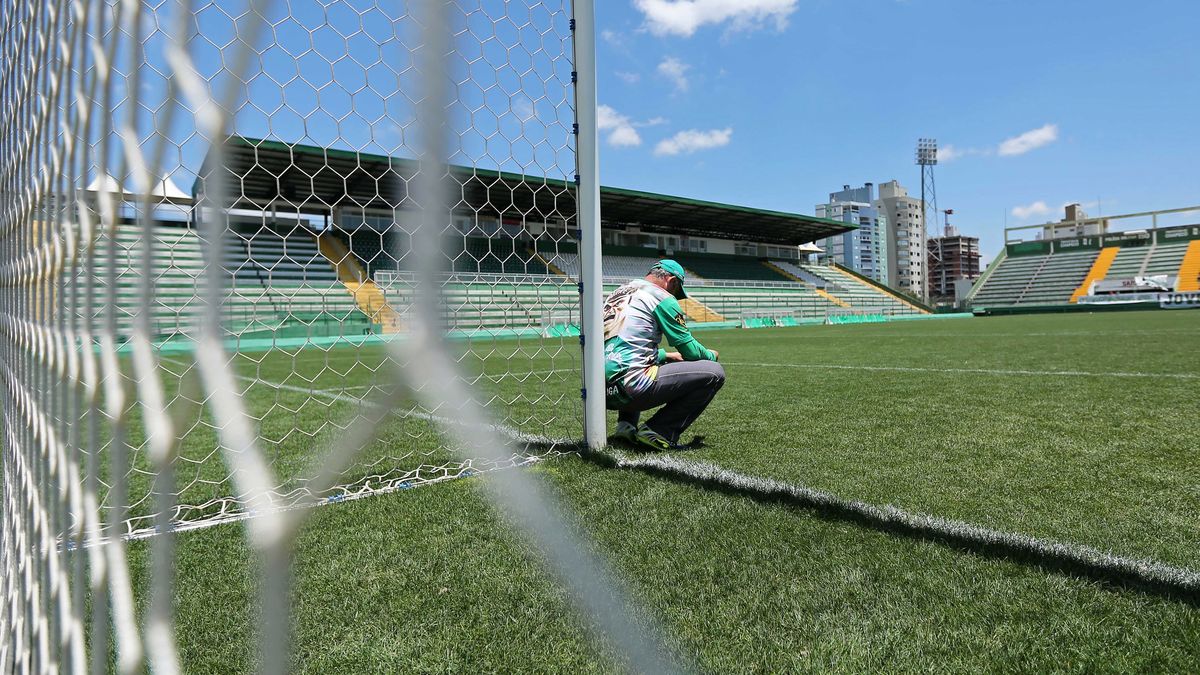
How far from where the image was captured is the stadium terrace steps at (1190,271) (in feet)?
138

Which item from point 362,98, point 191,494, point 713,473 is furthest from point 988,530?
point 191,494

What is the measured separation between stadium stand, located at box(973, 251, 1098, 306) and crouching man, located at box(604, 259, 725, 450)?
4982 cm

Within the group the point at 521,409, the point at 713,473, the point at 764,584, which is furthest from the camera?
the point at 521,409

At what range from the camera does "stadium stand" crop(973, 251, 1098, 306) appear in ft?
152

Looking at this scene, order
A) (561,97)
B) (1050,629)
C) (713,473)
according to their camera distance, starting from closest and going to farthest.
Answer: (1050,629)
(713,473)
(561,97)

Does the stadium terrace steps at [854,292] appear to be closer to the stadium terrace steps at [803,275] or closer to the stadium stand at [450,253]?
the stadium terrace steps at [803,275]

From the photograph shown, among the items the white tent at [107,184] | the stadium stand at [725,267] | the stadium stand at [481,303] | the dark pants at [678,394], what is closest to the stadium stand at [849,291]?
the stadium stand at [725,267]

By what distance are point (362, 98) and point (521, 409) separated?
3.65 meters

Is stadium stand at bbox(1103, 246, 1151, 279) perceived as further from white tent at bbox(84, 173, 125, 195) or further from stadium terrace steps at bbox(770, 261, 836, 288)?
white tent at bbox(84, 173, 125, 195)

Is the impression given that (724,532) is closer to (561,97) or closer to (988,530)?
(988,530)

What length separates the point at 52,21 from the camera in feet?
3.68

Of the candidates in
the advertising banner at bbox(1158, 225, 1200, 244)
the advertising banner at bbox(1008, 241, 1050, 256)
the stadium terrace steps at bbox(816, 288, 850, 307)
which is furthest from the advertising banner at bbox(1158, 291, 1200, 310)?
the stadium terrace steps at bbox(816, 288, 850, 307)

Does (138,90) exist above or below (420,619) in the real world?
above

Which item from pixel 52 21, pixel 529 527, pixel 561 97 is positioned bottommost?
pixel 529 527
